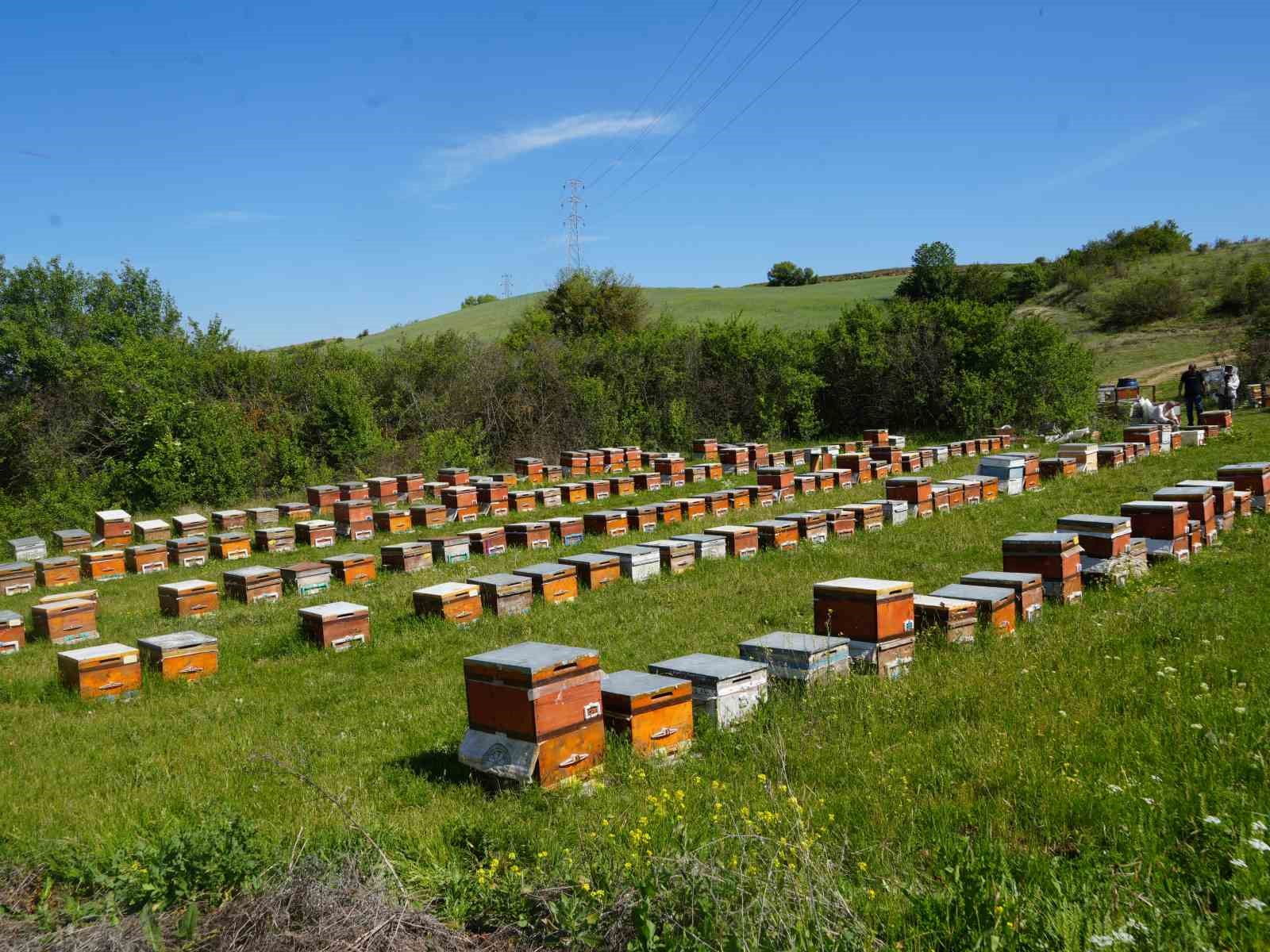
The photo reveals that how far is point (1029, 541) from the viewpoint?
841cm

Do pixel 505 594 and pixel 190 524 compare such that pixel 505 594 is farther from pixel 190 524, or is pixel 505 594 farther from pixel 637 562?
pixel 190 524

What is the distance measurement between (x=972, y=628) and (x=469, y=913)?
4.86 m

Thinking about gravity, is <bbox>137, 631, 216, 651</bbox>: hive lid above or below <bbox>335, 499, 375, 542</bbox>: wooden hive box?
below

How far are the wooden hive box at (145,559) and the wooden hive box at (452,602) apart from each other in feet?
21.0

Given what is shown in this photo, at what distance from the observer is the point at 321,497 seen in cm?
1703

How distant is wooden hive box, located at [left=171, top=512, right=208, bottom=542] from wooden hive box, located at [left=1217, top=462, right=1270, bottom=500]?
1524 cm

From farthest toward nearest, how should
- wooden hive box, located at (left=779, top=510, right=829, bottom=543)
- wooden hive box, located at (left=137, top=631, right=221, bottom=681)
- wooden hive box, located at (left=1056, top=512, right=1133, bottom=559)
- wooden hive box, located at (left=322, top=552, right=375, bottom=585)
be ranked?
wooden hive box, located at (left=779, top=510, right=829, bottom=543), wooden hive box, located at (left=322, top=552, right=375, bottom=585), wooden hive box, located at (left=1056, top=512, right=1133, bottom=559), wooden hive box, located at (left=137, top=631, right=221, bottom=681)

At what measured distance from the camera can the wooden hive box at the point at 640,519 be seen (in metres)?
13.9

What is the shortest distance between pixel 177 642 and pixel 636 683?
4968 millimetres

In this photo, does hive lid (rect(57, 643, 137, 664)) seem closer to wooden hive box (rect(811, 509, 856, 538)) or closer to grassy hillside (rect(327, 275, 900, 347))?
wooden hive box (rect(811, 509, 856, 538))

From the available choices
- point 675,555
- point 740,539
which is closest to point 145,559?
point 675,555

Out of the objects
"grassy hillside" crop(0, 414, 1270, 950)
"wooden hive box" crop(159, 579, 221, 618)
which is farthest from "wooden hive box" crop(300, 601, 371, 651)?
"wooden hive box" crop(159, 579, 221, 618)

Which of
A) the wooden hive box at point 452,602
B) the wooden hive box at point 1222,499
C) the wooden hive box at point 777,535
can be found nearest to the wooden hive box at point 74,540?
the wooden hive box at point 452,602

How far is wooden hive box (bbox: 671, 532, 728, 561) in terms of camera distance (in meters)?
11.4
